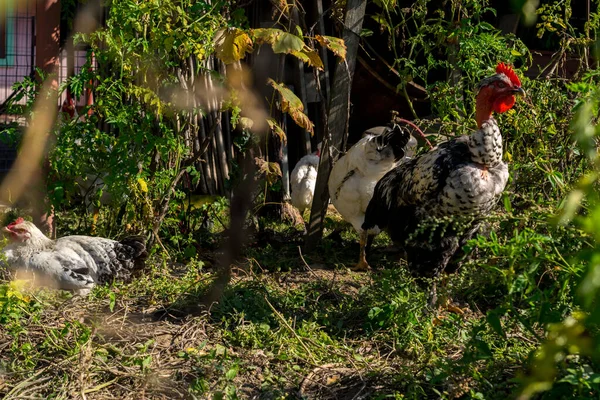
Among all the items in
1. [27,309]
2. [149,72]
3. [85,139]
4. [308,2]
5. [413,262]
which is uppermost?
[308,2]

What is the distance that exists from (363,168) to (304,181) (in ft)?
4.60

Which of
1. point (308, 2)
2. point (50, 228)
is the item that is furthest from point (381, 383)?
point (308, 2)

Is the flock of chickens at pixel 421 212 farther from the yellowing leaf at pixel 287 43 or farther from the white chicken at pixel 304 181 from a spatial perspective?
the white chicken at pixel 304 181

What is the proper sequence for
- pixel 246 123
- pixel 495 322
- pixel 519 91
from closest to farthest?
pixel 495 322, pixel 519 91, pixel 246 123

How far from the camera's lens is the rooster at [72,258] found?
16.3 ft

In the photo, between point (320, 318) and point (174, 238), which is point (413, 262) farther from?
point (174, 238)

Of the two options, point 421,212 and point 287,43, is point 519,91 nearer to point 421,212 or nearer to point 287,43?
point 421,212

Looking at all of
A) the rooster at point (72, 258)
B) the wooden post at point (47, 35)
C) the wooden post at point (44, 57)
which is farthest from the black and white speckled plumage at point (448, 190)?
the wooden post at point (47, 35)

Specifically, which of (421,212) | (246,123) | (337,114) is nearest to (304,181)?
(337,114)

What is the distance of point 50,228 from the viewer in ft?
19.3

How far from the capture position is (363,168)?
625cm

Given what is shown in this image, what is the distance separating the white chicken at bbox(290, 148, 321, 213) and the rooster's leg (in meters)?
1.39

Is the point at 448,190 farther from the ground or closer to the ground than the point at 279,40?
closer to the ground

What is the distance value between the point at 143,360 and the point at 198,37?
2.39 m
